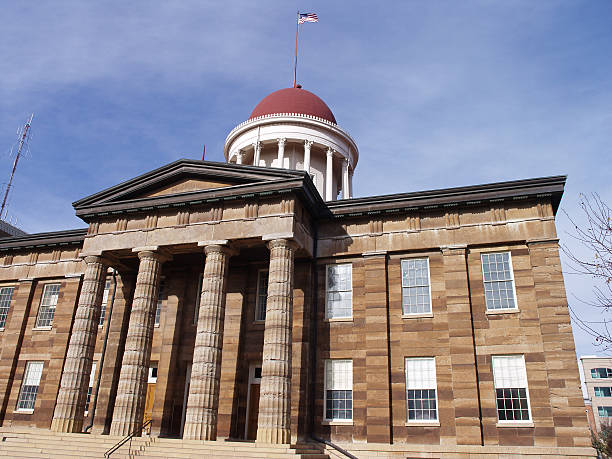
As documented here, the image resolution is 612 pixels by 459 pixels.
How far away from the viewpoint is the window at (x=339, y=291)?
25.0m

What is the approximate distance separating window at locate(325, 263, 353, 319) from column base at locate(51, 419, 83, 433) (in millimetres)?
12328

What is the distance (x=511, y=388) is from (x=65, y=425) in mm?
19184

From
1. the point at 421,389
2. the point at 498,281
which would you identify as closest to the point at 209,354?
the point at 421,389

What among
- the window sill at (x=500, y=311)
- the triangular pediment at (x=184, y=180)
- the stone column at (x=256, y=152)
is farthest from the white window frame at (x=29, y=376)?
the window sill at (x=500, y=311)

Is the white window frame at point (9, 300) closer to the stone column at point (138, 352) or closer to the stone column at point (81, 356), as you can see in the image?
the stone column at point (81, 356)

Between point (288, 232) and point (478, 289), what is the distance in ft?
28.4

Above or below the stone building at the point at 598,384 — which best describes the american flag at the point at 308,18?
above

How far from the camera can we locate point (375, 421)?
2225 cm

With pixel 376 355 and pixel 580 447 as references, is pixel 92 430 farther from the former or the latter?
pixel 580 447

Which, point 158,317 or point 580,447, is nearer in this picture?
point 580,447

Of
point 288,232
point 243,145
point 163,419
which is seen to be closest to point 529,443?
point 288,232

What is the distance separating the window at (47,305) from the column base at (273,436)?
1654cm

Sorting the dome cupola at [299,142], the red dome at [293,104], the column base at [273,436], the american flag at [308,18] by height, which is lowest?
the column base at [273,436]

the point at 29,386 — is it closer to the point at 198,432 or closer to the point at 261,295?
the point at 198,432
